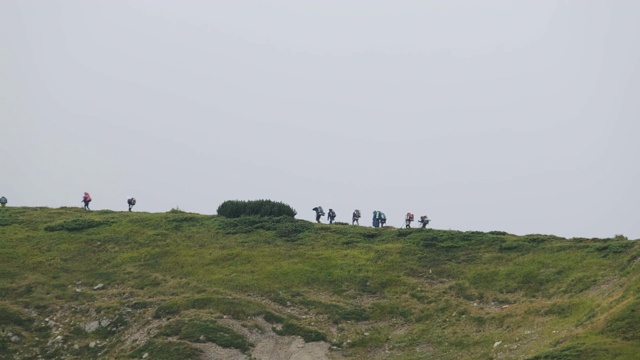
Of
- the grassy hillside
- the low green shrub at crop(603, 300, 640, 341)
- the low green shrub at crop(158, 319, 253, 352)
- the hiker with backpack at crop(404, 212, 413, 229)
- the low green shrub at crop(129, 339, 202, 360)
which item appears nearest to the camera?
the low green shrub at crop(603, 300, 640, 341)

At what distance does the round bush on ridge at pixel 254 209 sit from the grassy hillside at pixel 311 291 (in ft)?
14.4

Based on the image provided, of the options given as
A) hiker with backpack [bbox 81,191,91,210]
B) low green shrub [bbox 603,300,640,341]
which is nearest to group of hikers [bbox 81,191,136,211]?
hiker with backpack [bbox 81,191,91,210]

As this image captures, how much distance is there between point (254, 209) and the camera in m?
71.9

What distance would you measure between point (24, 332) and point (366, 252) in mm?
24078

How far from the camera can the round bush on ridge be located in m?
71.4

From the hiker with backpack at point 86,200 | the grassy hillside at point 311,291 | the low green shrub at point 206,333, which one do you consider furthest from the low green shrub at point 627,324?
the hiker with backpack at point 86,200

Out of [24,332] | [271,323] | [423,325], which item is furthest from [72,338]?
[423,325]

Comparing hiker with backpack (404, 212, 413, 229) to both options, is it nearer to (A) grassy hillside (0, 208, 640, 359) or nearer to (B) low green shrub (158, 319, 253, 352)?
(A) grassy hillside (0, 208, 640, 359)

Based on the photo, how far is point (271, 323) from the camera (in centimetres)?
4734

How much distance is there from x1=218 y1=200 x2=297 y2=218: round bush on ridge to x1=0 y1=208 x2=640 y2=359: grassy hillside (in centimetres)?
439

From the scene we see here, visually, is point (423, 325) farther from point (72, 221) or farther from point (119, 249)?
point (72, 221)

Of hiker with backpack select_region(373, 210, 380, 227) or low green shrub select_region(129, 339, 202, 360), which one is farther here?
hiker with backpack select_region(373, 210, 380, 227)

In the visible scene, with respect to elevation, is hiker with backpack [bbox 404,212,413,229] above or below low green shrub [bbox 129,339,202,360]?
above

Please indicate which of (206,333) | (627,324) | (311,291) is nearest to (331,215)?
(311,291)
